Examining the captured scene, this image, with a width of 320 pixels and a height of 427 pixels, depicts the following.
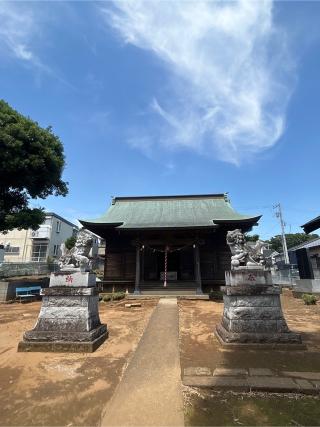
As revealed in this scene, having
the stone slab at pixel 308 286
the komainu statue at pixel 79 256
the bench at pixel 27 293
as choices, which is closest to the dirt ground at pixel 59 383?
the komainu statue at pixel 79 256

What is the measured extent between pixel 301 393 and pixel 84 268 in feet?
16.1

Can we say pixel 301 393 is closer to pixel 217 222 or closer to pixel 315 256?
pixel 217 222

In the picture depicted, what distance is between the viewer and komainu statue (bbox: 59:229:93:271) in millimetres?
6316

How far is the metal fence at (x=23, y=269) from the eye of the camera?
88.3ft

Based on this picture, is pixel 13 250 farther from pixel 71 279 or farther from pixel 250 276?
pixel 250 276

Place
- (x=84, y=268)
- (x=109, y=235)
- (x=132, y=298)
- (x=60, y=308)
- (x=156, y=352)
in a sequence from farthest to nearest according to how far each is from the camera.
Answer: (x=109, y=235) → (x=132, y=298) → (x=84, y=268) → (x=60, y=308) → (x=156, y=352)

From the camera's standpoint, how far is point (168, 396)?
3352mm

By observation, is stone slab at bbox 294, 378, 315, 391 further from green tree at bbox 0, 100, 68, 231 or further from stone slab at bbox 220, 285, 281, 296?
green tree at bbox 0, 100, 68, 231

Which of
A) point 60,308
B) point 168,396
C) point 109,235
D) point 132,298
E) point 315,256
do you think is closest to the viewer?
point 168,396

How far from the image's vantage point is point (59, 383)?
381cm

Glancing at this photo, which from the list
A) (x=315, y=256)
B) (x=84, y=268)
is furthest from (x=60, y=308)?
(x=315, y=256)

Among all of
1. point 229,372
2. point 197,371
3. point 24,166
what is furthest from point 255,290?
point 24,166

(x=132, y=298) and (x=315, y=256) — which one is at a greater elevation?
(x=315, y=256)

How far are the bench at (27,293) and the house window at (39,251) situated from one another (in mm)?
23536
